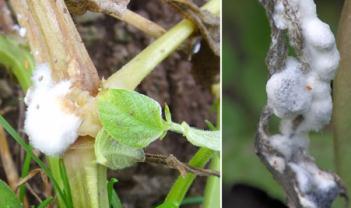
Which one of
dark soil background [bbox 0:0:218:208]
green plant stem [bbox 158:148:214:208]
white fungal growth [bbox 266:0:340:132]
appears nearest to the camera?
white fungal growth [bbox 266:0:340:132]

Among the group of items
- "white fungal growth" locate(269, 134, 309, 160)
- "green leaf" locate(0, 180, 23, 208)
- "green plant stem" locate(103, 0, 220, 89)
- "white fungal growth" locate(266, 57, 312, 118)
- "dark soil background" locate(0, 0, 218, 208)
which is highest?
"white fungal growth" locate(266, 57, 312, 118)

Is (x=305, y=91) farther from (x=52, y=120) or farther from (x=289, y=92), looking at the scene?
(x=52, y=120)

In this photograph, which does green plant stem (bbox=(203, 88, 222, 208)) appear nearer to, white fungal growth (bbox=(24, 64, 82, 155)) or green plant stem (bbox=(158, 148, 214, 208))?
green plant stem (bbox=(158, 148, 214, 208))

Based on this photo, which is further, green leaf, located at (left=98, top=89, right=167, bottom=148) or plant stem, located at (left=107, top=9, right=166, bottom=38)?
plant stem, located at (left=107, top=9, right=166, bottom=38)

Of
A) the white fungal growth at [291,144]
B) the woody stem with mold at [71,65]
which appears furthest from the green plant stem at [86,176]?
the white fungal growth at [291,144]

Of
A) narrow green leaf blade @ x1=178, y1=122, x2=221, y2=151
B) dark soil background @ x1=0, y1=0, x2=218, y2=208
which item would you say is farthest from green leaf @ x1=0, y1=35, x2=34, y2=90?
narrow green leaf blade @ x1=178, y1=122, x2=221, y2=151

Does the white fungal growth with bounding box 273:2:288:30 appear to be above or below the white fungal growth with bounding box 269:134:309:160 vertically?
above

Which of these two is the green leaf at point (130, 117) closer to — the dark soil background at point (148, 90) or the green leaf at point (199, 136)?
the green leaf at point (199, 136)
